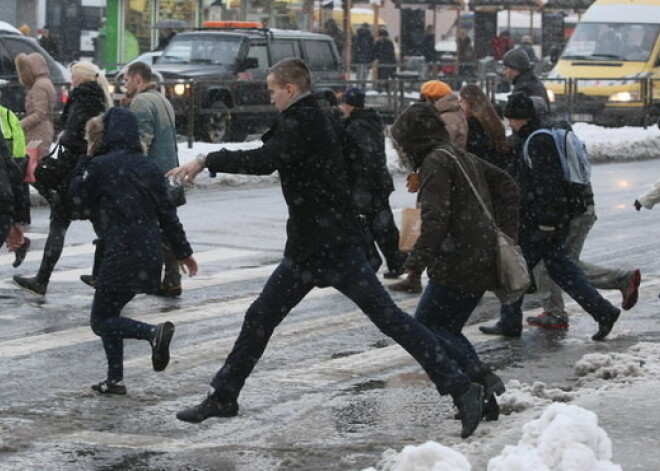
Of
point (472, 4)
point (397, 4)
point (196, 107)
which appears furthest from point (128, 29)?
point (196, 107)

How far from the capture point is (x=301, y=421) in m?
7.78

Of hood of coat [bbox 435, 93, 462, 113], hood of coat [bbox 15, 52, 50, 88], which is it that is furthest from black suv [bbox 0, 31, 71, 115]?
hood of coat [bbox 435, 93, 462, 113]

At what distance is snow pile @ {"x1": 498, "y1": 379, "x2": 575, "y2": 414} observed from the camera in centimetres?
792

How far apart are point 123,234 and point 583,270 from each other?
12.3 feet

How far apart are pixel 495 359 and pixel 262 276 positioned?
3754 millimetres

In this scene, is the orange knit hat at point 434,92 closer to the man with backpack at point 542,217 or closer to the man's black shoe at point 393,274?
the man with backpack at point 542,217

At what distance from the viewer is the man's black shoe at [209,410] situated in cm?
744

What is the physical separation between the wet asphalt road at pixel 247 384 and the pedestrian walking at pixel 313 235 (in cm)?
35

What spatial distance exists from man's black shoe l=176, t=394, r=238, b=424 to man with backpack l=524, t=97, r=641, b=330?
338cm

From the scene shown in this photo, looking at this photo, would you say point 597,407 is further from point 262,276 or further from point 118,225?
point 262,276

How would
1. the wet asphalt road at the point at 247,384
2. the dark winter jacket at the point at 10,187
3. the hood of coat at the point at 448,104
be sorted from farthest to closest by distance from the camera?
the hood of coat at the point at 448,104
the dark winter jacket at the point at 10,187
the wet asphalt road at the point at 247,384

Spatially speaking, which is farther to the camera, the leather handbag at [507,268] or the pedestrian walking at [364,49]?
the pedestrian walking at [364,49]

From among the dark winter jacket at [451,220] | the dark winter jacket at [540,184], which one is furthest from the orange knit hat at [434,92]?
the dark winter jacket at [451,220]

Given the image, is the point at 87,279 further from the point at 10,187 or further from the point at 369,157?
the point at 369,157
